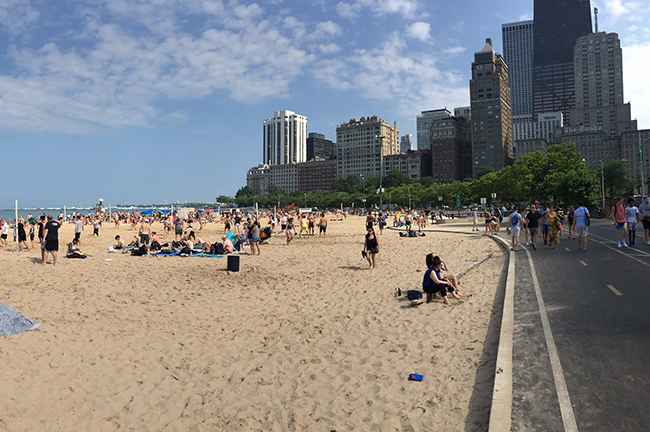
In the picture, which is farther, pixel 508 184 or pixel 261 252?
pixel 508 184

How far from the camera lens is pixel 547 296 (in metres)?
9.12

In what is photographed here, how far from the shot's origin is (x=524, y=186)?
1874 inches

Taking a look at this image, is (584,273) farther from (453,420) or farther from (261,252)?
(261,252)

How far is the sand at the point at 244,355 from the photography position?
5.00 m

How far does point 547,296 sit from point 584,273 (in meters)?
3.32

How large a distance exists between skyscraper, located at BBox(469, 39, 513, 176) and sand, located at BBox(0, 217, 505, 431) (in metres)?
170

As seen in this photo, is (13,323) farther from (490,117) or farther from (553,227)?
(490,117)

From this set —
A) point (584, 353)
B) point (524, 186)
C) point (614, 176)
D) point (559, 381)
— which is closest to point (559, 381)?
point (559, 381)

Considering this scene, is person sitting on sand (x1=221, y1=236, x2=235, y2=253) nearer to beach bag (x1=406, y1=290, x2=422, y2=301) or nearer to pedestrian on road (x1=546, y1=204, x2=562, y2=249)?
beach bag (x1=406, y1=290, x2=422, y2=301)

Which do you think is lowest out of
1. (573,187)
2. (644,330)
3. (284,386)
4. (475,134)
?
(284,386)

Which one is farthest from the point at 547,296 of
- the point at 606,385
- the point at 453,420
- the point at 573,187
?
the point at 573,187

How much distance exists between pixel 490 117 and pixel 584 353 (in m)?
184

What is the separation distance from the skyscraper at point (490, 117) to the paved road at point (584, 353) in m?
169

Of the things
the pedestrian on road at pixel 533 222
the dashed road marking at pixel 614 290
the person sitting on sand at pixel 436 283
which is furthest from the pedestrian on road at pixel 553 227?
the person sitting on sand at pixel 436 283
